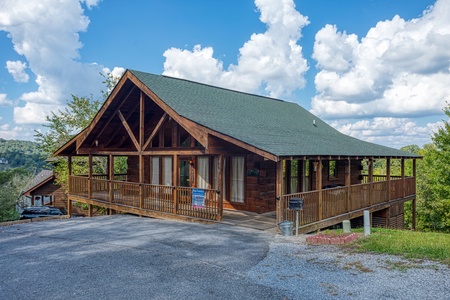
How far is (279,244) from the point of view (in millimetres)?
8336

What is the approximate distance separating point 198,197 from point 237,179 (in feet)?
8.66

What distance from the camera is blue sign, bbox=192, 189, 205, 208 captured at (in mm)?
11555

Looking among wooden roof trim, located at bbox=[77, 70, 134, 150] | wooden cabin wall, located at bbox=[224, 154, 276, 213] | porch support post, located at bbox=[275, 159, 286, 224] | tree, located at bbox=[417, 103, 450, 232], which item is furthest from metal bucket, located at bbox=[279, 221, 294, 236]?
tree, located at bbox=[417, 103, 450, 232]

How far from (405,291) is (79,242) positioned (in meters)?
7.77

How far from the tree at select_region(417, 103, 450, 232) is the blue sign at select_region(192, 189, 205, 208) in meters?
19.0

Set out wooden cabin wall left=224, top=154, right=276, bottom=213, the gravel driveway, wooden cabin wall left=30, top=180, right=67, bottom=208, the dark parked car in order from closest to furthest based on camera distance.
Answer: the gravel driveway, wooden cabin wall left=224, top=154, right=276, bottom=213, the dark parked car, wooden cabin wall left=30, top=180, right=67, bottom=208

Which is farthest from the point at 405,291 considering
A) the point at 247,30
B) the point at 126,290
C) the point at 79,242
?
the point at 247,30

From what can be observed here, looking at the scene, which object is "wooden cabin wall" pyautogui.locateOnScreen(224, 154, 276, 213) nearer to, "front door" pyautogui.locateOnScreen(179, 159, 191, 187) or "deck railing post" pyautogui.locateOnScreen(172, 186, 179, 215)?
"deck railing post" pyautogui.locateOnScreen(172, 186, 179, 215)

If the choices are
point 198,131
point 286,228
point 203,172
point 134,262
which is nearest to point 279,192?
point 286,228

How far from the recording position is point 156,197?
45.7ft

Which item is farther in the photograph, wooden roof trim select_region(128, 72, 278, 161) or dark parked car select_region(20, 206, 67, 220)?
dark parked car select_region(20, 206, 67, 220)

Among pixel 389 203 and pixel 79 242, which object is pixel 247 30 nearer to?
pixel 389 203

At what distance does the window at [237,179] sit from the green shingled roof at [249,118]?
1530mm

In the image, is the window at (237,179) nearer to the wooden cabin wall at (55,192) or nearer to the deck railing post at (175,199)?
the deck railing post at (175,199)
